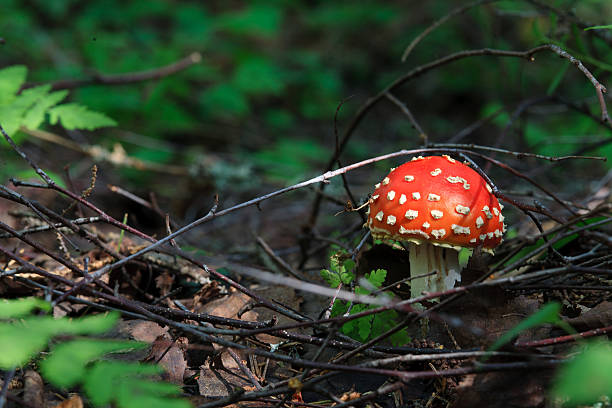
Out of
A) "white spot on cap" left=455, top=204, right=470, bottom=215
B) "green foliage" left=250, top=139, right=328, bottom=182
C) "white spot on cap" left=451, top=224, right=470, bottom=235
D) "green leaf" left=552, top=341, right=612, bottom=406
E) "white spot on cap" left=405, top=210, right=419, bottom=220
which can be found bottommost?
"green foliage" left=250, top=139, right=328, bottom=182

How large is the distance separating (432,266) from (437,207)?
1.37 ft

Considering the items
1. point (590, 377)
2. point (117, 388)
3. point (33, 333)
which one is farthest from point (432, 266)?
point (33, 333)

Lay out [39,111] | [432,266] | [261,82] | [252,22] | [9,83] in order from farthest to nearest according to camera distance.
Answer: [252,22], [261,82], [9,83], [39,111], [432,266]

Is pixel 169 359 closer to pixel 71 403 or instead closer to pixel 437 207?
pixel 71 403

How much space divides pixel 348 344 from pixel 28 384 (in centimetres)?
117

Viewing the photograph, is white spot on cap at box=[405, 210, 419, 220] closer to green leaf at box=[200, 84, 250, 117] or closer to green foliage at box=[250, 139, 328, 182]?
green foliage at box=[250, 139, 328, 182]

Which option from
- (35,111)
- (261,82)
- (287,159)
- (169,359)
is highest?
(35,111)

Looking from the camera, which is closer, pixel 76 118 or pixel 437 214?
pixel 437 214

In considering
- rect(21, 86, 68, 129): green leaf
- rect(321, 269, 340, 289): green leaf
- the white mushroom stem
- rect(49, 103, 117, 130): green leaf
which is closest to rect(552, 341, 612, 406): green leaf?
rect(321, 269, 340, 289): green leaf

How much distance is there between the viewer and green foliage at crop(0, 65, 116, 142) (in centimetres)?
302

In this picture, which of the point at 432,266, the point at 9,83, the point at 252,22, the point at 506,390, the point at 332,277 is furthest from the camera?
the point at 252,22

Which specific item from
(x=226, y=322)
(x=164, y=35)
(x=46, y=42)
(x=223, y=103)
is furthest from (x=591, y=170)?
(x=46, y=42)

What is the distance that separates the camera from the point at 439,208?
6.82 feet

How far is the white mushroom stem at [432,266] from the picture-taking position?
7.74 feet
